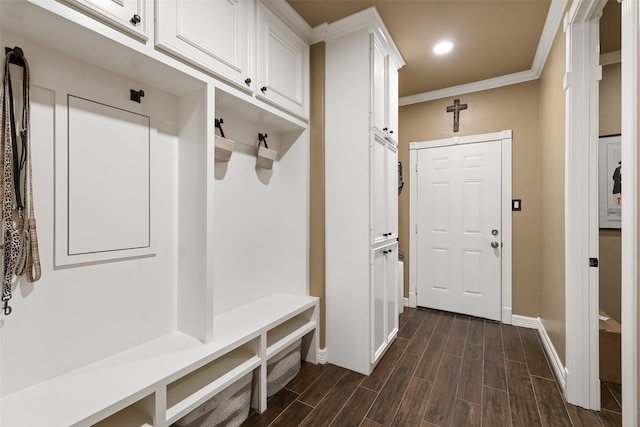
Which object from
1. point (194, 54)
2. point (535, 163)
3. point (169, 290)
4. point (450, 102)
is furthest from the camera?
point (450, 102)

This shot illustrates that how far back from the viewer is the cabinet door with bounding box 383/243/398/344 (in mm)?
2467

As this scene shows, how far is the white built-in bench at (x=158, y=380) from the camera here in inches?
41.1

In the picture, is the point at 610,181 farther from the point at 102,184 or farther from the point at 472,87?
the point at 102,184

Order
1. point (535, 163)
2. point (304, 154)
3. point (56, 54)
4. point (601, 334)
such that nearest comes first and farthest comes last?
point (56, 54)
point (601, 334)
point (304, 154)
point (535, 163)

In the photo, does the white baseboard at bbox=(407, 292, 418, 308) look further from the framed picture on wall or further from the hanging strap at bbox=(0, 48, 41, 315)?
the hanging strap at bbox=(0, 48, 41, 315)

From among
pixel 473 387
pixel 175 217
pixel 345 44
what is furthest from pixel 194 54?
pixel 473 387

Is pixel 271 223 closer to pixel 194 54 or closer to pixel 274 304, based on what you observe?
pixel 274 304

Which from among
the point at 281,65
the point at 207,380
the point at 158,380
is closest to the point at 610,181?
the point at 281,65

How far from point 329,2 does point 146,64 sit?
1.30m

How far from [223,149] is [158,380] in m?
1.24

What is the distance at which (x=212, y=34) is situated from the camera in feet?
5.08


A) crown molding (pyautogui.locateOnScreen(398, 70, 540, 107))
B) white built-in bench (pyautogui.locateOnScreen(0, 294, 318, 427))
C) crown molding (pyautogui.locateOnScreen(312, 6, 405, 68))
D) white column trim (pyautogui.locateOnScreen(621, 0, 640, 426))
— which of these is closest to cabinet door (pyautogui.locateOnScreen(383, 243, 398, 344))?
white built-in bench (pyautogui.locateOnScreen(0, 294, 318, 427))

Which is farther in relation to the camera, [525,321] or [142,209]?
[525,321]

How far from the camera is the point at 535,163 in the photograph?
2998mm
